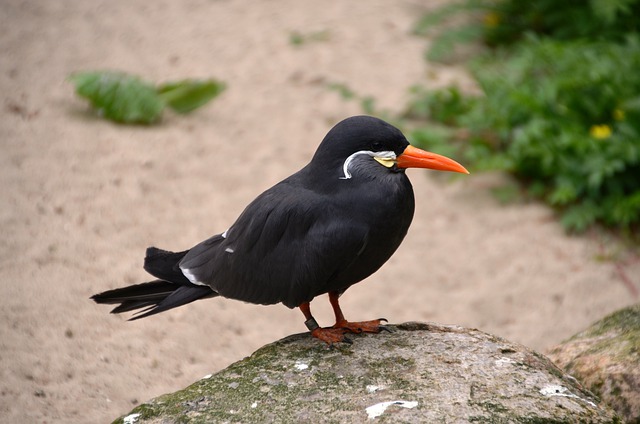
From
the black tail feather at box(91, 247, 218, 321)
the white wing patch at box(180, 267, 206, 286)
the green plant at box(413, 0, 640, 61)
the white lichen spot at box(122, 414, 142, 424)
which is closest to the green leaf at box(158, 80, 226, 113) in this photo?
the green plant at box(413, 0, 640, 61)

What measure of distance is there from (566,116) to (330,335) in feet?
11.8

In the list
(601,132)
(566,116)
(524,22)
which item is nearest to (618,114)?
(601,132)

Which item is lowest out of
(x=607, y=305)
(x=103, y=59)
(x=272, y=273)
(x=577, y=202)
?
(x=607, y=305)

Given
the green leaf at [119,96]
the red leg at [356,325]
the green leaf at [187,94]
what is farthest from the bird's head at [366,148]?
the green leaf at [187,94]

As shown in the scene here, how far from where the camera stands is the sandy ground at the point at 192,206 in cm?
441

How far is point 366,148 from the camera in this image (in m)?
3.12

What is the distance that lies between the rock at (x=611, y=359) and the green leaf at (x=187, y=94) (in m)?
3.85

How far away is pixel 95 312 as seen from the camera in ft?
15.3

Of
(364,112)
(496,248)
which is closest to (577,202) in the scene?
(496,248)

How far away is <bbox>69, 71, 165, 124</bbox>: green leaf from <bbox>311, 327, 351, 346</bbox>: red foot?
3511 mm

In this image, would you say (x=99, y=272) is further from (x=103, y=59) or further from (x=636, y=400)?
(x=636, y=400)

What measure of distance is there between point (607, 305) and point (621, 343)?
1891 mm

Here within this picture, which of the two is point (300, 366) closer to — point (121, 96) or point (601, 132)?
point (601, 132)

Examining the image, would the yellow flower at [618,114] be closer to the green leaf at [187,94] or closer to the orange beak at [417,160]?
the green leaf at [187,94]
